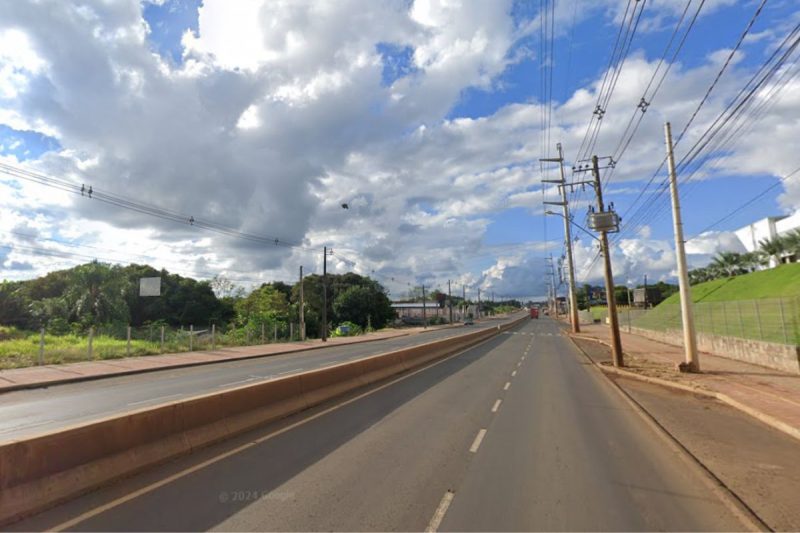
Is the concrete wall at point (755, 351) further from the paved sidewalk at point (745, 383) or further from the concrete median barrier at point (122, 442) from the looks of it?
the concrete median barrier at point (122, 442)

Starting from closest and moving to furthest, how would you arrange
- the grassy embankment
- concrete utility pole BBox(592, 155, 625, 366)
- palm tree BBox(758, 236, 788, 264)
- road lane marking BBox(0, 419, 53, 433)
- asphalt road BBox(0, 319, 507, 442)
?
1. road lane marking BBox(0, 419, 53, 433)
2. asphalt road BBox(0, 319, 507, 442)
3. the grassy embankment
4. concrete utility pole BBox(592, 155, 625, 366)
5. palm tree BBox(758, 236, 788, 264)

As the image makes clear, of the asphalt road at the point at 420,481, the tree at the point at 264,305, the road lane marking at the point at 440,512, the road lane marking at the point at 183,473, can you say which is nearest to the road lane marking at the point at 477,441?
the asphalt road at the point at 420,481

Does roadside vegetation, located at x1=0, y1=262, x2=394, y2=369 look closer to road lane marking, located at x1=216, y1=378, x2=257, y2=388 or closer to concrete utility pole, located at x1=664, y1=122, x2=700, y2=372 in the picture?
road lane marking, located at x1=216, y1=378, x2=257, y2=388

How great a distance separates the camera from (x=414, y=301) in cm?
18012

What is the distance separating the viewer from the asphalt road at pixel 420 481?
5.10 m

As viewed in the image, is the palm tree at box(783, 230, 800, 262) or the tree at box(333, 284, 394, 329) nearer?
the palm tree at box(783, 230, 800, 262)

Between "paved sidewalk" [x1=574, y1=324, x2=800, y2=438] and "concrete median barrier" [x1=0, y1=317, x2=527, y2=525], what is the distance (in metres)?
10.1

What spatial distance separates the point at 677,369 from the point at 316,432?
51.7 feet

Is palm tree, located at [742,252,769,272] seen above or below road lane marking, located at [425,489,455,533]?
above

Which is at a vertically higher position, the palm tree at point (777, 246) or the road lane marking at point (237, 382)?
the palm tree at point (777, 246)

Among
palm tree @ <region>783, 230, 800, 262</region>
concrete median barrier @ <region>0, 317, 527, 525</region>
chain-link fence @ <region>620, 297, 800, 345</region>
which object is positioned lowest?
concrete median barrier @ <region>0, 317, 527, 525</region>

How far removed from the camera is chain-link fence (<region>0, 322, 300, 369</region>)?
79.6 ft

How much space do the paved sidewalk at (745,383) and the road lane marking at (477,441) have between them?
5.80 m

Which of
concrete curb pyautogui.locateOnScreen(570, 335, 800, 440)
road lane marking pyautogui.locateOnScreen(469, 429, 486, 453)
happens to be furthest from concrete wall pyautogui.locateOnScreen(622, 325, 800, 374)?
road lane marking pyautogui.locateOnScreen(469, 429, 486, 453)
